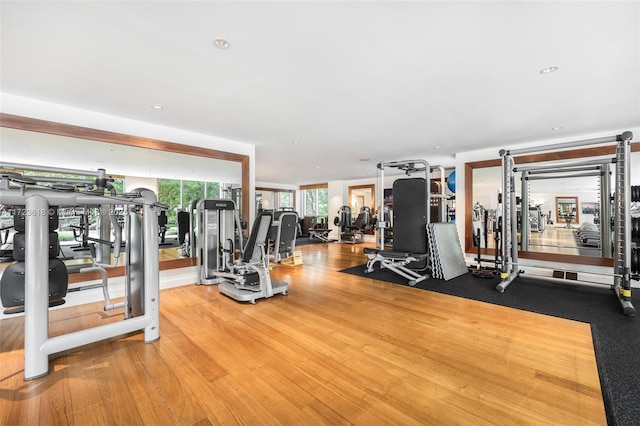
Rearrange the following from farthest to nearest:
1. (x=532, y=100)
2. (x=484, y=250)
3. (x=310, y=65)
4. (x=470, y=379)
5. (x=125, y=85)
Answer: (x=484, y=250) < (x=532, y=100) < (x=125, y=85) < (x=310, y=65) < (x=470, y=379)

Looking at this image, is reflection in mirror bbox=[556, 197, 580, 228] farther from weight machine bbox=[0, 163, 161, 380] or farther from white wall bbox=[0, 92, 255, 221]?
weight machine bbox=[0, 163, 161, 380]

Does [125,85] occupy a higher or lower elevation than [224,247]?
higher

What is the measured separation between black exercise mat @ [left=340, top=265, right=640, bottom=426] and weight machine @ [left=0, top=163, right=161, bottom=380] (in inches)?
126

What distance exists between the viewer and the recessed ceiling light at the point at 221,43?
2006mm

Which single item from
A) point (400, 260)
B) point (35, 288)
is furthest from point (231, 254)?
point (400, 260)

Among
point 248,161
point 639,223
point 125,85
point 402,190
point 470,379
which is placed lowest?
point 470,379

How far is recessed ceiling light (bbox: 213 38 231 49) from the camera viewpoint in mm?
2006

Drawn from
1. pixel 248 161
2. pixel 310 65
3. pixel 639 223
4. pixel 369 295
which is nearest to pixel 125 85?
pixel 310 65

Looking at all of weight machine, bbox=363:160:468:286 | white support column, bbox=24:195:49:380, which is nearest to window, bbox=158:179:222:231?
white support column, bbox=24:195:49:380

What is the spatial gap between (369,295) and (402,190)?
2217mm

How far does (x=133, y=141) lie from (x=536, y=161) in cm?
661

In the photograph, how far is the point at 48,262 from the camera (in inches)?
76.3

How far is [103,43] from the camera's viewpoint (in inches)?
80.0

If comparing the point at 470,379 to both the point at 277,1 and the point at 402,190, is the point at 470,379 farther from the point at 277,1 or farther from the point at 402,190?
the point at 402,190
